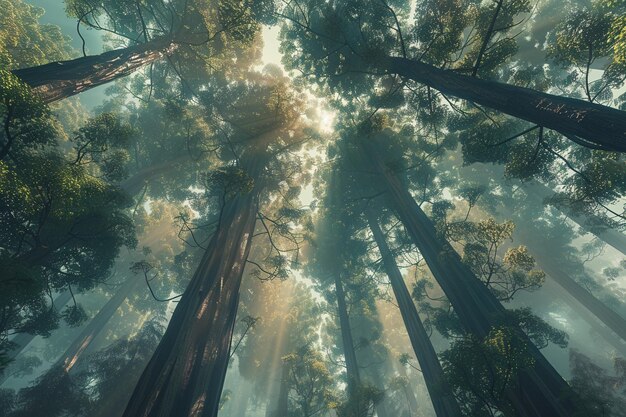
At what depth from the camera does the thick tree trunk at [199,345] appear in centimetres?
530

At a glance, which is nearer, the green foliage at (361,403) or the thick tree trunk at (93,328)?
the green foliage at (361,403)

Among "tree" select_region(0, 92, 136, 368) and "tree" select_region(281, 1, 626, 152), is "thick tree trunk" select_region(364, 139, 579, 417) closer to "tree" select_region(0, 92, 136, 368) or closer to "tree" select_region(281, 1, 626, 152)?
"tree" select_region(281, 1, 626, 152)

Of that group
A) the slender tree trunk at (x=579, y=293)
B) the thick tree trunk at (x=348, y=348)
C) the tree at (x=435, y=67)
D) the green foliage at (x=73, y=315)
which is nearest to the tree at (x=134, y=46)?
the tree at (x=435, y=67)

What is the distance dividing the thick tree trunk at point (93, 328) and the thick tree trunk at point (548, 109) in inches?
1032

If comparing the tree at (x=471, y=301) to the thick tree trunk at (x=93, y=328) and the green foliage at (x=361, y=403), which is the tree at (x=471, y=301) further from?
the thick tree trunk at (x=93, y=328)

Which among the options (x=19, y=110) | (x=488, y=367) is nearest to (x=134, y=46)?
(x=19, y=110)

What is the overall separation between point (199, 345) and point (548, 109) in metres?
8.38

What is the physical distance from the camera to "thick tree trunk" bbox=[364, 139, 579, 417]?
598 cm

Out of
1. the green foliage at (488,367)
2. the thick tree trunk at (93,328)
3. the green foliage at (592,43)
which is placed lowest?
the green foliage at (488,367)

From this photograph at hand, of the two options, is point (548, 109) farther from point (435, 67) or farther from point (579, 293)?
point (579, 293)

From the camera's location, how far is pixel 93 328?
23297 millimetres

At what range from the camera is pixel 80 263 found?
9.77 metres

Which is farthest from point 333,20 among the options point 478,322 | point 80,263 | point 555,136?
point 80,263

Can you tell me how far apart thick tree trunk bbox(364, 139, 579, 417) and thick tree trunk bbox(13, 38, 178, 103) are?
427 inches
